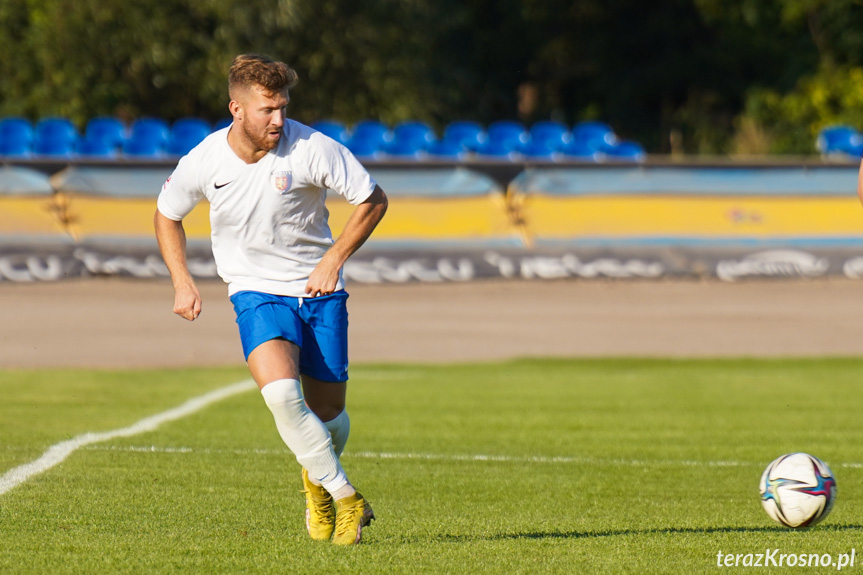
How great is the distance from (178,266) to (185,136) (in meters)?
17.9

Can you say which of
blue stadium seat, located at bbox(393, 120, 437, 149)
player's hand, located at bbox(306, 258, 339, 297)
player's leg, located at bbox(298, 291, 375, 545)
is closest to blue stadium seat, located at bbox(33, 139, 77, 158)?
blue stadium seat, located at bbox(393, 120, 437, 149)

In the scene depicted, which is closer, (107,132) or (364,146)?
(364,146)

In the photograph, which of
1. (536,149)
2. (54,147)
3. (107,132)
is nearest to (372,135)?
(536,149)

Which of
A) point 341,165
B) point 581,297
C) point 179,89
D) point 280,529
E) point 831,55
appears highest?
point 831,55

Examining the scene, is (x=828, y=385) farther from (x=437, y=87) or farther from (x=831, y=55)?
(x=831, y=55)

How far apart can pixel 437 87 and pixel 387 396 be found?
20.9 m

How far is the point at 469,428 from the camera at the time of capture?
9875 millimetres

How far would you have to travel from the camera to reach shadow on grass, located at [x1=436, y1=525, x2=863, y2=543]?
5.82 metres

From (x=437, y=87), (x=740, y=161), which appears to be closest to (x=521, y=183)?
(x=740, y=161)

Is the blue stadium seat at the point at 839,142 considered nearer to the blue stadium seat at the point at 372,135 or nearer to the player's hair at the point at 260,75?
the blue stadium seat at the point at 372,135

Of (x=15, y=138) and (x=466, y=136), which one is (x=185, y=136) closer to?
(x=15, y=138)

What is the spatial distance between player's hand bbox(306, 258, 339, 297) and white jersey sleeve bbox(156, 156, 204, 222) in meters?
0.62

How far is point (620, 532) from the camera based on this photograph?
5996mm

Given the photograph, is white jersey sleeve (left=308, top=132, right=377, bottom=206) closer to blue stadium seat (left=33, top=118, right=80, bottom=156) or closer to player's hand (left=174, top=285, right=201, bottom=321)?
player's hand (left=174, top=285, right=201, bottom=321)
